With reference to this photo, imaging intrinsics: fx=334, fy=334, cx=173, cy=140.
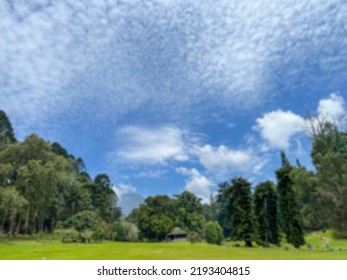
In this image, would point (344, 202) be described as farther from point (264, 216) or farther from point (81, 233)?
point (81, 233)

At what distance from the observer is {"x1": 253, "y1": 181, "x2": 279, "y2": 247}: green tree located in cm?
4134

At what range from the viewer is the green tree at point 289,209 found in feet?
117

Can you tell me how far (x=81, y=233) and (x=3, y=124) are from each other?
33233 mm

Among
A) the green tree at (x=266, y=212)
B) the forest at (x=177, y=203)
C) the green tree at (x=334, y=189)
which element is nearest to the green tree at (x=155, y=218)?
the forest at (x=177, y=203)

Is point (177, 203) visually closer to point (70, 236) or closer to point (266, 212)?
point (70, 236)

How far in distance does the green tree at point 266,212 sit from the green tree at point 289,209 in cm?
399

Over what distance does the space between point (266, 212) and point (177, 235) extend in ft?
99.9

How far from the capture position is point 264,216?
41656mm

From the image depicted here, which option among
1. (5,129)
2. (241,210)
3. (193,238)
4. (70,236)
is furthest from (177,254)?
(5,129)

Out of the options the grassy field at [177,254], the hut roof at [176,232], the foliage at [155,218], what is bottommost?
the grassy field at [177,254]

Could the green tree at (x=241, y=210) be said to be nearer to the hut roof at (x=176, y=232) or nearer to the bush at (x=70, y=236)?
the bush at (x=70, y=236)

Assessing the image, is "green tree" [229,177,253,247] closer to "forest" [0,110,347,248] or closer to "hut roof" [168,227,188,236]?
"forest" [0,110,347,248]

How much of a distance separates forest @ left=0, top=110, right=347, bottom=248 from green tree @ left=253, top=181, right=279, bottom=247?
12 centimetres
